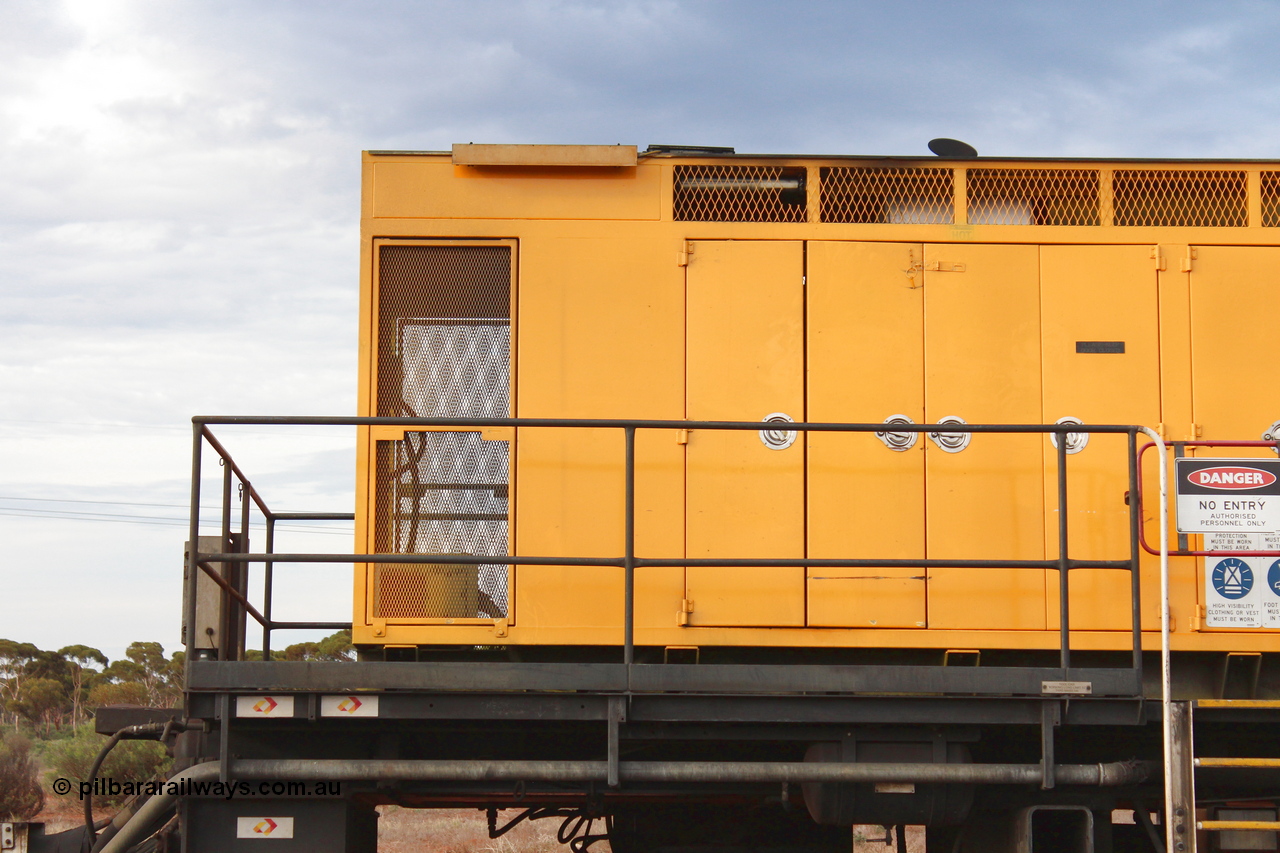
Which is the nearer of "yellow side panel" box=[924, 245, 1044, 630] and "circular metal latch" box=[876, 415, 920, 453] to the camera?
"yellow side panel" box=[924, 245, 1044, 630]

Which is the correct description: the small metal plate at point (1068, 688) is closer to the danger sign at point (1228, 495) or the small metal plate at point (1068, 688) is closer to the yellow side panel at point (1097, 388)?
the yellow side panel at point (1097, 388)

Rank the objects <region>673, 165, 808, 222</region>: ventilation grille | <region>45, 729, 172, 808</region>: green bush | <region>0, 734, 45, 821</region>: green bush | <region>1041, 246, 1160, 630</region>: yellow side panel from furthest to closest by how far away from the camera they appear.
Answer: <region>45, 729, 172, 808</region>: green bush < <region>0, 734, 45, 821</region>: green bush < <region>673, 165, 808, 222</region>: ventilation grille < <region>1041, 246, 1160, 630</region>: yellow side panel

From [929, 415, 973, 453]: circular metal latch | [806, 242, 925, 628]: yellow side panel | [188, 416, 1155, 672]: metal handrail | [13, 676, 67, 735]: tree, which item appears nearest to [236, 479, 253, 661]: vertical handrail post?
[188, 416, 1155, 672]: metal handrail

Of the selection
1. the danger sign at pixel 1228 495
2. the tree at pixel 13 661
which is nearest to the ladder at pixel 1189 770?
the danger sign at pixel 1228 495

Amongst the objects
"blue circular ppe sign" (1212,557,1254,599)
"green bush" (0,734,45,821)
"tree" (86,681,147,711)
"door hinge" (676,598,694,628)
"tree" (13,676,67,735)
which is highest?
"blue circular ppe sign" (1212,557,1254,599)

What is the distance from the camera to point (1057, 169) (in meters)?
5.91

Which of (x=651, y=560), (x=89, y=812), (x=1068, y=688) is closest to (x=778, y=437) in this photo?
(x=651, y=560)

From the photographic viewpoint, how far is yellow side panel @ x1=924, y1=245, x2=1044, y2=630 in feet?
18.2

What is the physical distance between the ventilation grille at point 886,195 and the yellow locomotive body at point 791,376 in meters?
0.01

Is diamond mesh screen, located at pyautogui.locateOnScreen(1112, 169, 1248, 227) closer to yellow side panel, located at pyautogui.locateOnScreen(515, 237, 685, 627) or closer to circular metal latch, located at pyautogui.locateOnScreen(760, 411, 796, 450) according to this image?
circular metal latch, located at pyautogui.locateOnScreen(760, 411, 796, 450)

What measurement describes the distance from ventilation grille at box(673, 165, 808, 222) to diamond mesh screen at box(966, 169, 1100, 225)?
934 millimetres

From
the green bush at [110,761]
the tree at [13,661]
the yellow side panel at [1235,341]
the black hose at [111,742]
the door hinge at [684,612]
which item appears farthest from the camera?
the tree at [13,661]

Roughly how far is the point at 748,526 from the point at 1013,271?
76.8 inches

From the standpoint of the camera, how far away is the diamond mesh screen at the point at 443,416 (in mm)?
5492
